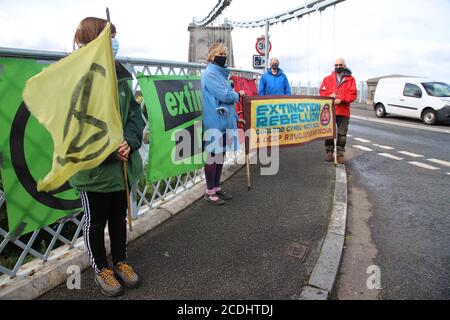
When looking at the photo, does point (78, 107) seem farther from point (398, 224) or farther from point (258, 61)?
point (258, 61)

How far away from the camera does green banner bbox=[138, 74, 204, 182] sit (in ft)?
11.6

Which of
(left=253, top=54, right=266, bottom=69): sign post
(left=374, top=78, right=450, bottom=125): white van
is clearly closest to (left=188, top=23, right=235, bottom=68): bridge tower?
(left=374, top=78, right=450, bottom=125): white van

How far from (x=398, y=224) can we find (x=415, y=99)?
42.1 ft

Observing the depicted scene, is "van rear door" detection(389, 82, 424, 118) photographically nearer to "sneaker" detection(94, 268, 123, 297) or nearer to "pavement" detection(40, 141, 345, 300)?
"pavement" detection(40, 141, 345, 300)

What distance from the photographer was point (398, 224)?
13.4 ft

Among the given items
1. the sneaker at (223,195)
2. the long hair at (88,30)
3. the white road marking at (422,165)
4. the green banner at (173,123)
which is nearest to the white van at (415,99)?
the white road marking at (422,165)

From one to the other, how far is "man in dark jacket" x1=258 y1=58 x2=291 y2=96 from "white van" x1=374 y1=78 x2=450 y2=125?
10090 millimetres

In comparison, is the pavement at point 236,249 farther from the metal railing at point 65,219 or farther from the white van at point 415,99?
the white van at point 415,99

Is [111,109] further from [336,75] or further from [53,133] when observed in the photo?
[336,75]

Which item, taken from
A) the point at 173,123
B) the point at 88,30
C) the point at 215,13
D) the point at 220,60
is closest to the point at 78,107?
the point at 88,30

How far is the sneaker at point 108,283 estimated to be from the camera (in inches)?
99.8

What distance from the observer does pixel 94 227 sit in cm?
250

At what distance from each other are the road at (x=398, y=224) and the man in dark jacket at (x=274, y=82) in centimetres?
203
